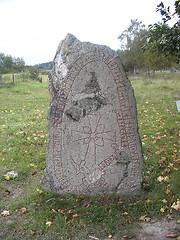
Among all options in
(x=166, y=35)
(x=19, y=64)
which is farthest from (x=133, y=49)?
(x=166, y=35)

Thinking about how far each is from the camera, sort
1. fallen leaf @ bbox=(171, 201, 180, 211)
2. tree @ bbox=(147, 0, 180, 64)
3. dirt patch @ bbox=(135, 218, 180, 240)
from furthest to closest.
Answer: tree @ bbox=(147, 0, 180, 64) < fallen leaf @ bbox=(171, 201, 180, 211) < dirt patch @ bbox=(135, 218, 180, 240)

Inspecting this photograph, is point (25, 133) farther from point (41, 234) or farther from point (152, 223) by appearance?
point (152, 223)

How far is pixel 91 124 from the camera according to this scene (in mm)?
3426

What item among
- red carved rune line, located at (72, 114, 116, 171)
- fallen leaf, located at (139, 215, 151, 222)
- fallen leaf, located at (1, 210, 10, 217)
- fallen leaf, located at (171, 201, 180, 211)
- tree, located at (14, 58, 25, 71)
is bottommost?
fallen leaf, located at (1, 210, 10, 217)

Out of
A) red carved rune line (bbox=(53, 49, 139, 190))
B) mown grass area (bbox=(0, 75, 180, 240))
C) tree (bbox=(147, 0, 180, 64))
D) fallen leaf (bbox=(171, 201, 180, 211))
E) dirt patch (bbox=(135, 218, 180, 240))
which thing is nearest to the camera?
dirt patch (bbox=(135, 218, 180, 240))

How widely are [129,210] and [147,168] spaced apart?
114cm

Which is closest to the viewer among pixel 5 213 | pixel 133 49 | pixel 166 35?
pixel 5 213

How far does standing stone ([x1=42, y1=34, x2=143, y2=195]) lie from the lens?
3350 mm

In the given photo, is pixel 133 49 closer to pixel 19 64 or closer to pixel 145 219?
pixel 19 64

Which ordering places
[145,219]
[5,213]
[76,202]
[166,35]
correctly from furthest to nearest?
[166,35], [76,202], [5,213], [145,219]

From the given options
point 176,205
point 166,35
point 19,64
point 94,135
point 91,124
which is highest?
point 19,64

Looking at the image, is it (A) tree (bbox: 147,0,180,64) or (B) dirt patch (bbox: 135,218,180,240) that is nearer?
(B) dirt patch (bbox: 135,218,180,240)

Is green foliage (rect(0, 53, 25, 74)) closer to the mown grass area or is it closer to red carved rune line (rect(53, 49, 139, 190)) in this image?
the mown grass area

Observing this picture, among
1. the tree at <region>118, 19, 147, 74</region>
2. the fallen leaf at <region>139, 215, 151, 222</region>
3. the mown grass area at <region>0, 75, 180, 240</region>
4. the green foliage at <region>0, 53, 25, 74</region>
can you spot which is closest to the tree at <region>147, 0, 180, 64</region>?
the mown grass area at <region>0, 75, 180, 240</region>
